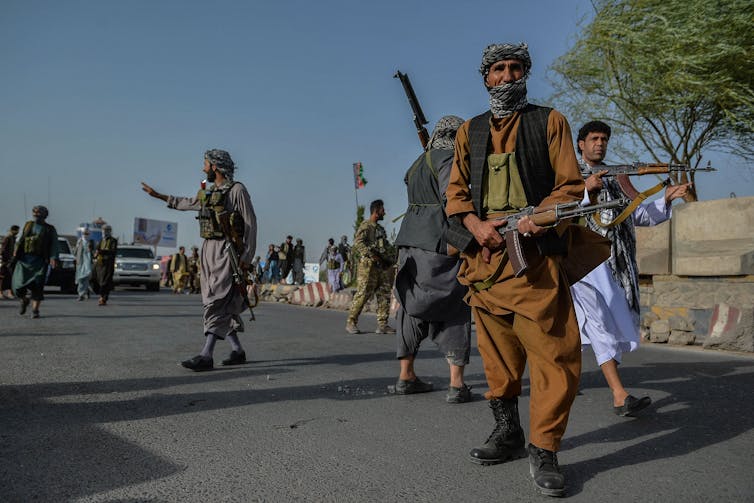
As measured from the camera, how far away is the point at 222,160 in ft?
20.2

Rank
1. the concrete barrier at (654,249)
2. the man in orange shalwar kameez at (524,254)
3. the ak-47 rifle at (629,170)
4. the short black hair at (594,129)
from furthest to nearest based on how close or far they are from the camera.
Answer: the concrete barrier at (654,249), the short black hair at (594,129), the ak-47 rifle at (629,170), the man in orange shalwar kameez at (524,254)

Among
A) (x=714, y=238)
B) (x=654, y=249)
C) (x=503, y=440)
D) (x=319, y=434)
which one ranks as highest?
(x=714, y=238)

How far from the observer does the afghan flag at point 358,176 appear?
3203cm

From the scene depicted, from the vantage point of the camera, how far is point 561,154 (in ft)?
9.71

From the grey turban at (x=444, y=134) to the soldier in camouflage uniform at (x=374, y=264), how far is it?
4.33 m

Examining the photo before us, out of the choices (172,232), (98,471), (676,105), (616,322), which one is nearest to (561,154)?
(616,322)

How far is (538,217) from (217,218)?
3902 millimetres

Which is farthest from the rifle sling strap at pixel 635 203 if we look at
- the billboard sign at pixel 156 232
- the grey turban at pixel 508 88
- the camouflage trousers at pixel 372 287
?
the billboard sign at pixel 156 232

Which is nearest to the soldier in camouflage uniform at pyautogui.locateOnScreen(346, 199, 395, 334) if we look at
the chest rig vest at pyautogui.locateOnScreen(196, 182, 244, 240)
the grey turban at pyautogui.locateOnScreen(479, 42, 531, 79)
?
the chest rig vest at pyautogui.locateOnScreen(196, 182, 244, 240)

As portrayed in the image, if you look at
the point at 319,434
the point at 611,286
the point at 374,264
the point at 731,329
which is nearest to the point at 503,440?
the point at 319,434

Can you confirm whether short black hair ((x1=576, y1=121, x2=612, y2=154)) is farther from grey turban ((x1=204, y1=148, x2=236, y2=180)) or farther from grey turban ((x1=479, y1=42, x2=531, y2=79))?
grey turban ((x1=204, y1=148, x2=236, y2=180))

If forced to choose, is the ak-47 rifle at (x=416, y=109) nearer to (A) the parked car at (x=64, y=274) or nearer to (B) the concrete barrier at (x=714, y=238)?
(B) the concrete barrier at (x=714, y=238)

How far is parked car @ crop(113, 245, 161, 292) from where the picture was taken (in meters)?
25.3

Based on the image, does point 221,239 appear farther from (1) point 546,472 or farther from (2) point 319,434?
(1) point 546,472
